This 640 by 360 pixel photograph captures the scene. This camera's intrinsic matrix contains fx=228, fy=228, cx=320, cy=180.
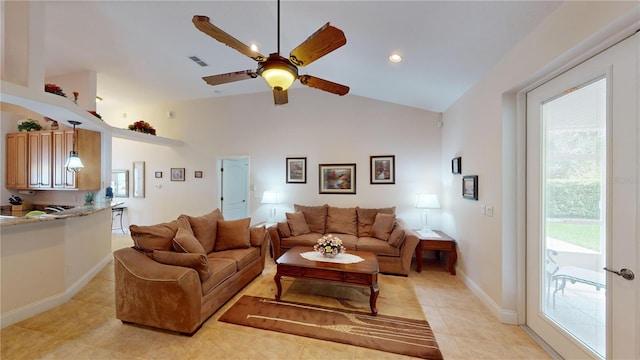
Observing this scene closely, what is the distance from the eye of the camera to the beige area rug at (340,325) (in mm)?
2033

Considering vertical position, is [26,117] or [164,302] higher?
[26,117]

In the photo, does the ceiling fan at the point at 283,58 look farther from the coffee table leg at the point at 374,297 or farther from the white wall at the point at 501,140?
the coffee table leg at the point at 374,297

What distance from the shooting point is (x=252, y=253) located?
3.23 meters

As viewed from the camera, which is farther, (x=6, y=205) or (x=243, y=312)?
(x=6, y=205)

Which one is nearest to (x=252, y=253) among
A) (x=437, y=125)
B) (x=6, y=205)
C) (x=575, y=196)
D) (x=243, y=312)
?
(x=243, y=312)

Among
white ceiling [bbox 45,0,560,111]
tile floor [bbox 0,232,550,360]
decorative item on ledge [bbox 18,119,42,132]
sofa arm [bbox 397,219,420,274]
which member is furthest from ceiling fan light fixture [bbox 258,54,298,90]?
decorative item on ledge [bbox 18,119,42,132]

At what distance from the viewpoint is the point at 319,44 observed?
5.35ft

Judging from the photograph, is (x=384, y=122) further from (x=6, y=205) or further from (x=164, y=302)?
(x=6, y=205)

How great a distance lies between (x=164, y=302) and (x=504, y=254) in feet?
11.1

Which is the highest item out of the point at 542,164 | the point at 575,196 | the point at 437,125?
the point at 437,125

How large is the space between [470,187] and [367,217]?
5.86 ft

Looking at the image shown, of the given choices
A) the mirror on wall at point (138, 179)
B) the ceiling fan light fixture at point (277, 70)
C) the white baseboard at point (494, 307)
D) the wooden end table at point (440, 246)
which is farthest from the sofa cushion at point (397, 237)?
the mirror on wall at point (138, 179)

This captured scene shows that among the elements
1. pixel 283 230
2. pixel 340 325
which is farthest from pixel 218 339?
pixel 283 230

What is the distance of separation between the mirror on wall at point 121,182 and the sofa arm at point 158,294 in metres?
4.97
